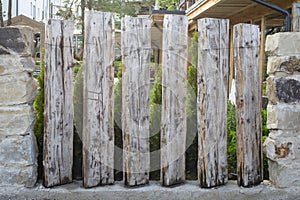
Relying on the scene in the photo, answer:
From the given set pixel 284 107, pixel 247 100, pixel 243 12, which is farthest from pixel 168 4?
pixel 284 107

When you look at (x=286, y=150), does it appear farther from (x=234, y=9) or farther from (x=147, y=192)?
(x=234, y=9)

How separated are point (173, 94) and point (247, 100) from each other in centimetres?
52

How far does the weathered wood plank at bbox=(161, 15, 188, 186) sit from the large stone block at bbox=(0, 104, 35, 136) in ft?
3.02

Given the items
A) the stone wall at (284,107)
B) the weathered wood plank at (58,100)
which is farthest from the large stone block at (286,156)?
the weathered wood plank at (58,100)

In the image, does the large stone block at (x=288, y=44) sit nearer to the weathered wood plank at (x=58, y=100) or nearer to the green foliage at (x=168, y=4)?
the weathered wood plank at (x=58, y=100)

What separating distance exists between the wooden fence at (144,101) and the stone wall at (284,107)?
0.12 meters

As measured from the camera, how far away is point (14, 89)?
275 cm

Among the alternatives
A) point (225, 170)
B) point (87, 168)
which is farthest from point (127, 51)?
point (225, 170)

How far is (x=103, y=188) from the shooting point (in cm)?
291

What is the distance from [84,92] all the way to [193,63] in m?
0.90

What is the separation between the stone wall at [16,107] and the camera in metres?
2.73

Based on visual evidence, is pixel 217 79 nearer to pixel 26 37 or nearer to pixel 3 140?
pixel 26 37

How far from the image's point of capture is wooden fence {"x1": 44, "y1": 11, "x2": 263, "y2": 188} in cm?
286

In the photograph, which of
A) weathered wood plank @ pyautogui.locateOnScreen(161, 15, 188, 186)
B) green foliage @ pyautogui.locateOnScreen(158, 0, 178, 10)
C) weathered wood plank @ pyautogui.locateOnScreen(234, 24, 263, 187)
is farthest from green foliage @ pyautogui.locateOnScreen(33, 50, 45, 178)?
Result: green foliage @ pyautogui.locateOnScreen(158, 0, 178, 10)
